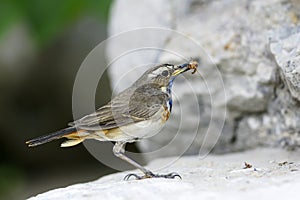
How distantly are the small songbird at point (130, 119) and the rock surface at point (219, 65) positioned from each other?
80cm

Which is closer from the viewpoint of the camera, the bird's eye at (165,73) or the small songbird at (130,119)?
the small songbird at (130,119)

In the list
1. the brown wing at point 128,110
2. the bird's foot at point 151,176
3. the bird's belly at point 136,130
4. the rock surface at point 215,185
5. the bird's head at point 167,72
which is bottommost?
the rock surface at point 215,185

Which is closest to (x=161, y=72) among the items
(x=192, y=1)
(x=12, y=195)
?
(x=192, y=1)

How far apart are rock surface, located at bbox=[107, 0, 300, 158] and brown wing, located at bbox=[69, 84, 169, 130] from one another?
0.91 metres

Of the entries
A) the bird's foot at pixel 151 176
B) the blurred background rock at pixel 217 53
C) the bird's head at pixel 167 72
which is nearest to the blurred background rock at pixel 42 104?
the blurred background rock at pixel 217 53

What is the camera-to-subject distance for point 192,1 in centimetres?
570

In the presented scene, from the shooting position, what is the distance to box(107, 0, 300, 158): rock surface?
5180 mm

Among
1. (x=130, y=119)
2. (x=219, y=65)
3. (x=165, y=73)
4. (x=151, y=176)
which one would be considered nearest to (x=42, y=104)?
(x=219, y=65)

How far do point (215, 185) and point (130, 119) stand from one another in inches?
36.9

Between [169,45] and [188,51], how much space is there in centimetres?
22

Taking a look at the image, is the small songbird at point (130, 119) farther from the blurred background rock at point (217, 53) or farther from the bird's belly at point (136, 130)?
the blurred background rock at point (217, 53)

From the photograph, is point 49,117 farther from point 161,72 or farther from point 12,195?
point 161,72

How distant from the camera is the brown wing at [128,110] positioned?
176 inches

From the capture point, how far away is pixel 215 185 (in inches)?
149
